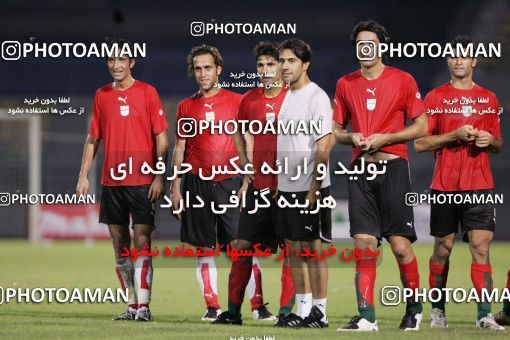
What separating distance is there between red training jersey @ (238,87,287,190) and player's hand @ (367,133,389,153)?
86 cm

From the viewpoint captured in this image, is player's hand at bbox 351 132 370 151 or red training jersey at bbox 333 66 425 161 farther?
red training jersey at bbox 333 66 425 161

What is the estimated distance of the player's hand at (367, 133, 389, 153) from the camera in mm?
8766

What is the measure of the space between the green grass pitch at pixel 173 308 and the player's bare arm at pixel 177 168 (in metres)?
1.02

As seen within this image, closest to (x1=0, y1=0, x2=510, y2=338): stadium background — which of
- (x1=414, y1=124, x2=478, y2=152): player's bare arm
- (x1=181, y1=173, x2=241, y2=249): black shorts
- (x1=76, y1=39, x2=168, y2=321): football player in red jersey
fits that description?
(x1=181, y1=173, x2=241, y2=249): black shorts

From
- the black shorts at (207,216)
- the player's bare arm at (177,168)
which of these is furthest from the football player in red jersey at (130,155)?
the black shorts at (207,216)

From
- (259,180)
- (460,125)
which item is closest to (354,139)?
(259,180)

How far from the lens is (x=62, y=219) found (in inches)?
1118

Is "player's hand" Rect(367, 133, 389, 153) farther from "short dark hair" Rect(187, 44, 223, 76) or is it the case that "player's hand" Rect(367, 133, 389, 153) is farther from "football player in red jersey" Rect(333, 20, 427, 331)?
"short dark hair" Rect(187, 44, 223, 76)

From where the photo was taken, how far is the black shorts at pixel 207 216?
34.0ft

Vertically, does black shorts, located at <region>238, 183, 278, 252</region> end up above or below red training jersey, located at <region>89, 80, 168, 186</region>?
below

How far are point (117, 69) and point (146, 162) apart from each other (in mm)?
812

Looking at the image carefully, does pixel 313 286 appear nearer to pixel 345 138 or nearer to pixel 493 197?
pixel 345 138

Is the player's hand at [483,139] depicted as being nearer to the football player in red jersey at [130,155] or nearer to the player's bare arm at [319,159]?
the player's bare arm at [319,159]

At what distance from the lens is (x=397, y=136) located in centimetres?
884
